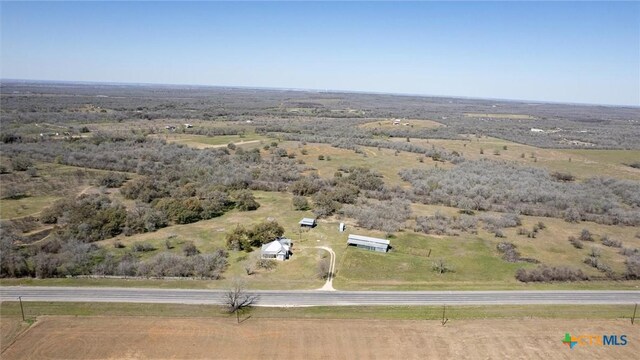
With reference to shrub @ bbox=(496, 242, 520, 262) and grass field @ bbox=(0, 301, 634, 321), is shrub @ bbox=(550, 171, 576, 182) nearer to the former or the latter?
shrub @ bbox=(496, 242, 520, 262)

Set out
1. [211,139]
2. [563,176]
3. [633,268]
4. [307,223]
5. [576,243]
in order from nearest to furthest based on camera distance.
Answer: [633,268] → [576,243] → [307,223] → [563,176] → [211,139]

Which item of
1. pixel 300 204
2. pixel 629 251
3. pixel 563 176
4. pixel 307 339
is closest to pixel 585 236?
pixel 629 251

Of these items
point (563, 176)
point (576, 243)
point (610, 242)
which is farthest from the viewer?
point (563, 176)

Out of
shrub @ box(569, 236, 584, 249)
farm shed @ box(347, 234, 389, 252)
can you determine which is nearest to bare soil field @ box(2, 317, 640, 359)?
farm shed @ box(347, 234, 389, 252)

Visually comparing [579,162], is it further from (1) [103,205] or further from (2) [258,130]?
(1) [103,205]

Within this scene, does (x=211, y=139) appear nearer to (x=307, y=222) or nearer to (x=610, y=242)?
(x=307, y=222)

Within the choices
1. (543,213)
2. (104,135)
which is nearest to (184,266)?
(543,213)
